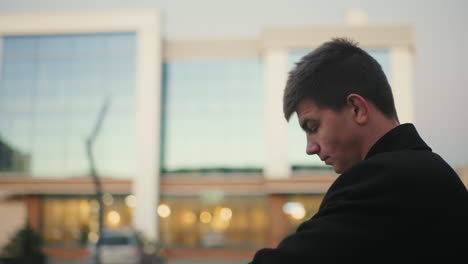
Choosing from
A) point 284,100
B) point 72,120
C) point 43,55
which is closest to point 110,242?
point 72,120

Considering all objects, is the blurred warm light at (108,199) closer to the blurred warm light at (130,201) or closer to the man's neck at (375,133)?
the blurred warm light at (130,201)

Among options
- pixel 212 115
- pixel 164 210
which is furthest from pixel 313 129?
pixel 164 210

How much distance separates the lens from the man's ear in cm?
139

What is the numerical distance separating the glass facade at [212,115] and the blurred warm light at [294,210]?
9.00ft

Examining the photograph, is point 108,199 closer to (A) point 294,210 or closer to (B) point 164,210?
(B) point 164,210

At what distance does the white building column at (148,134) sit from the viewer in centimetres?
3375

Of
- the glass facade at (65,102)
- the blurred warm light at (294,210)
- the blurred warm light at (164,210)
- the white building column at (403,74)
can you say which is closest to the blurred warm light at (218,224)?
the blurred warm light at (164,210)

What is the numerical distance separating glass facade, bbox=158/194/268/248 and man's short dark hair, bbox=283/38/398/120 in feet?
112

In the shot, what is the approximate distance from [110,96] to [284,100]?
1308 inches

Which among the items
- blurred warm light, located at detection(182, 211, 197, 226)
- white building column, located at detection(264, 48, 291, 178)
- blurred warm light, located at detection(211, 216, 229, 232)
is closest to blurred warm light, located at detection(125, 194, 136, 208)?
blurred warm light, located at detection(182, 211, 197, 226)

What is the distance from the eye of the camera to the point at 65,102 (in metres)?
34.8

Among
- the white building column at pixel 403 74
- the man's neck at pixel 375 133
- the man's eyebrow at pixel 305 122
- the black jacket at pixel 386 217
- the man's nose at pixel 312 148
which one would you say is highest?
the white building column at pixel 403 74

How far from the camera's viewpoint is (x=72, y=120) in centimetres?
3475

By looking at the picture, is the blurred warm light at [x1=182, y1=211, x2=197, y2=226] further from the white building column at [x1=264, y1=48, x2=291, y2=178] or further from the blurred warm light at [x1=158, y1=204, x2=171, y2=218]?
the white building column at [x1=264, y1=48, x2=291, y2=178]
